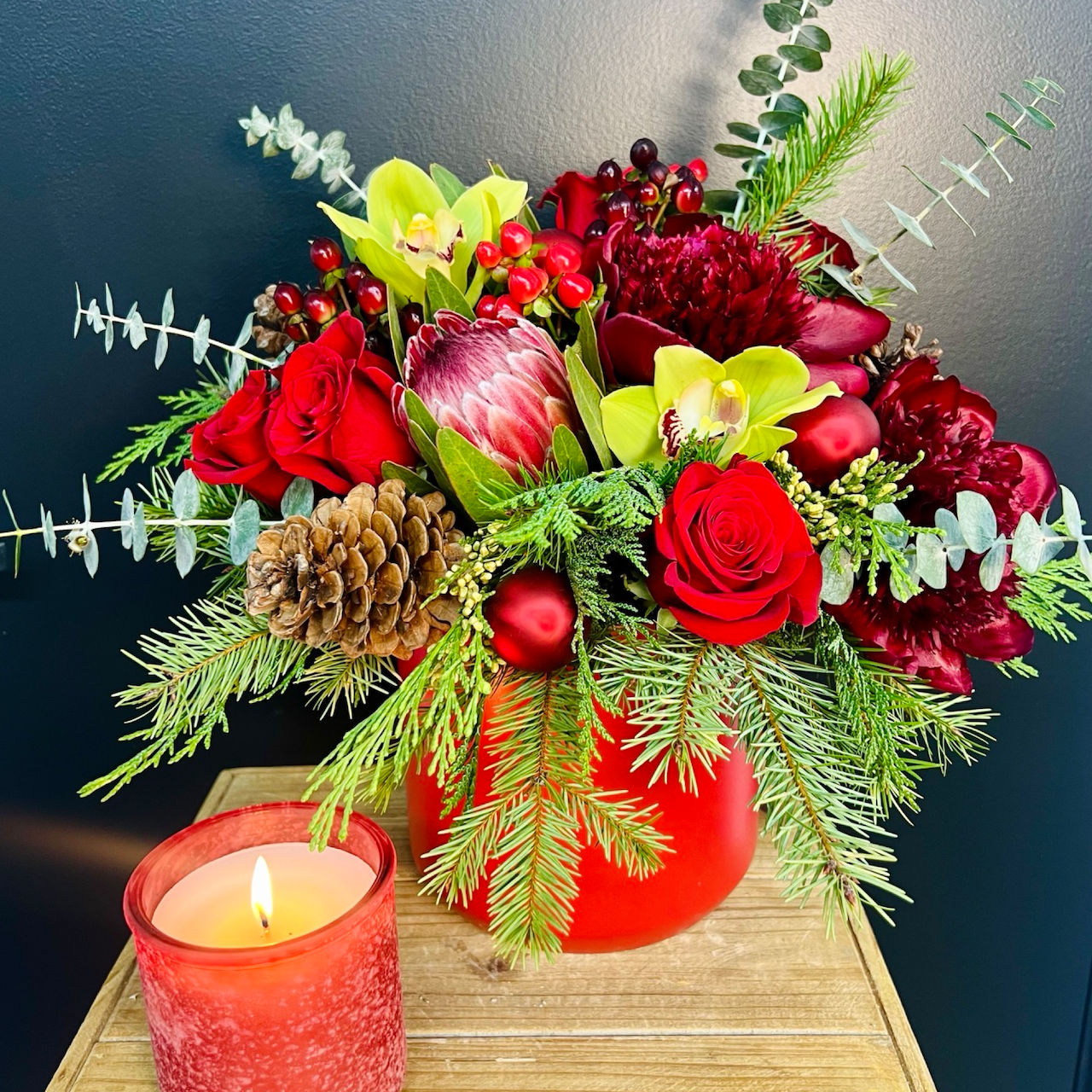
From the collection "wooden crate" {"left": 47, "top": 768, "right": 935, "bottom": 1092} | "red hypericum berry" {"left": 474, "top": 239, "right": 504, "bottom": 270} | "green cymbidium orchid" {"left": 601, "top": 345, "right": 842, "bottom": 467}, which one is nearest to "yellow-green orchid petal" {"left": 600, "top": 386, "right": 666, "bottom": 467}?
"green cymbidium orchid" {"left": 601, "top": 345, "right": 842, "bottom": 467}

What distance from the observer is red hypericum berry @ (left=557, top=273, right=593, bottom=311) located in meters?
0.46

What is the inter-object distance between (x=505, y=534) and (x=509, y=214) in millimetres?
231

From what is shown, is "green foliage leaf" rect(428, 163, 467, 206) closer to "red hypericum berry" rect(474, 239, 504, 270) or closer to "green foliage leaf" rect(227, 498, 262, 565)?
"red hypericum berry" rect(474, 239, 504, 270)

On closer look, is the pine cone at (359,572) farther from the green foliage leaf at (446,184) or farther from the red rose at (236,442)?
the green foliage leaf at (446,184)

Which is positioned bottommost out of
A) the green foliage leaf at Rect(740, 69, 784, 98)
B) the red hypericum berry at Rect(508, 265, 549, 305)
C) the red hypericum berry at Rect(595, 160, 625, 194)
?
the red hypericum berry at Rect(508, 265, 549, 305)

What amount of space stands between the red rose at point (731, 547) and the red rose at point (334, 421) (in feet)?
0.49

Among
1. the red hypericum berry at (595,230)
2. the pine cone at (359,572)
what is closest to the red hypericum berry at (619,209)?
the red hypericum berry at (595,230)

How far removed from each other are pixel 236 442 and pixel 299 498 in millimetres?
42

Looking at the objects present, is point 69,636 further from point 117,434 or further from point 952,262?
point 952,262

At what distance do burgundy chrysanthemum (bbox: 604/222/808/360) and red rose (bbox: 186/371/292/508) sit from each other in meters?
0.18

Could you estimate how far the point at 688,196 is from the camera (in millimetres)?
537

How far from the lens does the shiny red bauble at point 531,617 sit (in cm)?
41

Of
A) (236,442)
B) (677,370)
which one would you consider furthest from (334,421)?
(677,370)

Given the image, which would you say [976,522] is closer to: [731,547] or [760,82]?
[731,547]
